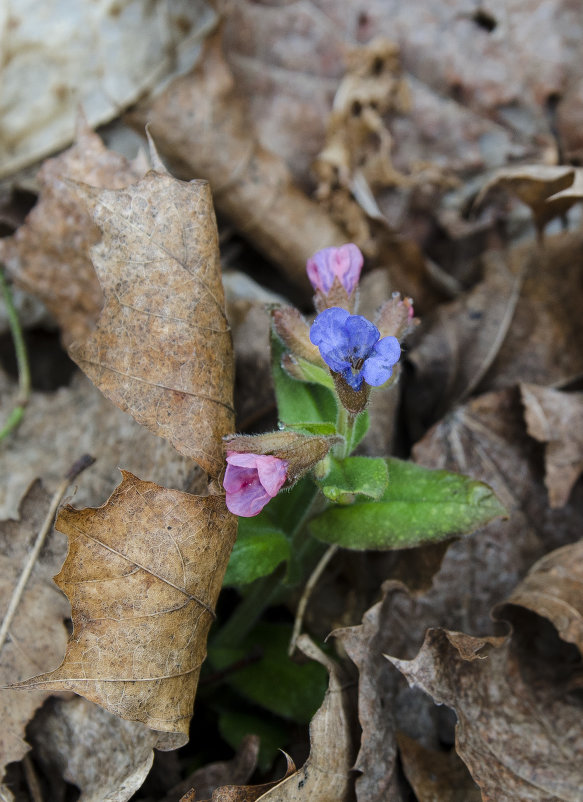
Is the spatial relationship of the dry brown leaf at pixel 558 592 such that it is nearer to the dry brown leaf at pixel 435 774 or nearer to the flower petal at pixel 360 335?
the dry brown leaf at pixel 435 774

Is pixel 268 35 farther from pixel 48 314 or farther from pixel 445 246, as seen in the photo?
pixel 48 314

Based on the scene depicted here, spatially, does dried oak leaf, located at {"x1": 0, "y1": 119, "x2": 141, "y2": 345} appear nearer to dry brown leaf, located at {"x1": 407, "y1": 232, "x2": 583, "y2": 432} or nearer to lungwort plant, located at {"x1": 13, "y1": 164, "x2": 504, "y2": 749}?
lungwort plant, located at {"x1": 13, "y1": 164, "x2": 504, "y2": 749}

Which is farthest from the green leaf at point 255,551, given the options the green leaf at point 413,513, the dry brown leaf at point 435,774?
the dry brown leaf at point 435,774

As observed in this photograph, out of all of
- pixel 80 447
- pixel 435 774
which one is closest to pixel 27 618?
pixel 80 447

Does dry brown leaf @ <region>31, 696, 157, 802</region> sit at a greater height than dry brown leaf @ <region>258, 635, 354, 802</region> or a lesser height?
greater

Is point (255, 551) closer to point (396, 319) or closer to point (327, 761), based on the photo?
point (327, 761)

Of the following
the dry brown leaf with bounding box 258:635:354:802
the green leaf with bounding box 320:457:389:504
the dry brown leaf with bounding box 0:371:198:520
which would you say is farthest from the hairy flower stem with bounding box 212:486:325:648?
the dry brown leaf with bounding box 0:371:198:520

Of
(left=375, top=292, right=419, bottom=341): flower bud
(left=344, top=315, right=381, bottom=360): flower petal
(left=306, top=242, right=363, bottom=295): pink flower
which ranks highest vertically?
(left=344, top=315, right=381, bottom=360): flower petal
